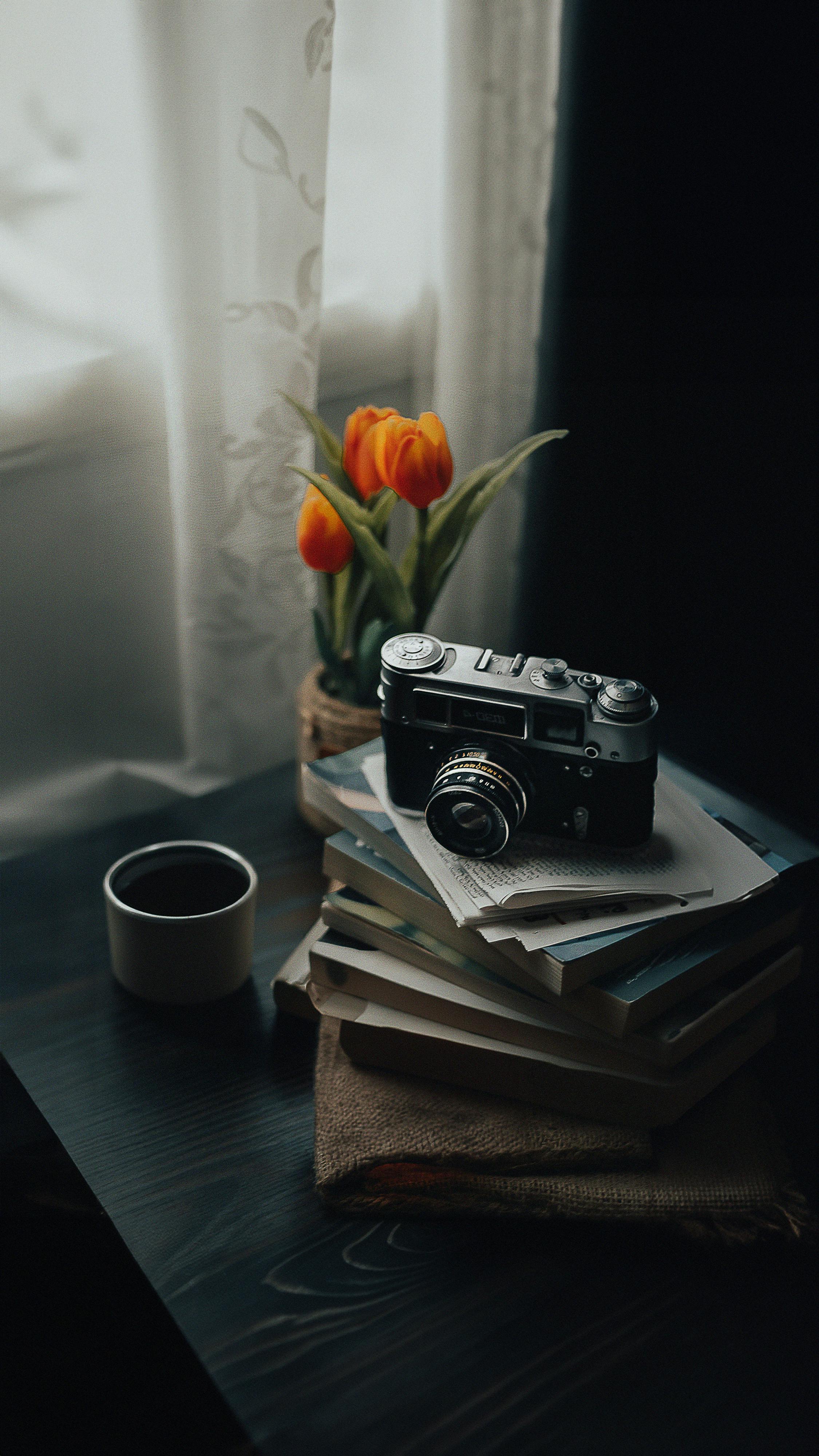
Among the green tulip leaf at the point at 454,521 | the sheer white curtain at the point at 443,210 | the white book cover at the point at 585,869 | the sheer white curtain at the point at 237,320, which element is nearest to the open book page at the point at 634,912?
the white book cover at the point at 585,869

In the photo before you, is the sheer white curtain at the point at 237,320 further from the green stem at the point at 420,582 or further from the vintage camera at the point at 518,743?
the vintage camera at the point at 518,743

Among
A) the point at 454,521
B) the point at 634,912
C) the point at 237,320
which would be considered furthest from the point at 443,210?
the point at 634,912

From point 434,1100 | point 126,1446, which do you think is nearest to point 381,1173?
point 434,1100

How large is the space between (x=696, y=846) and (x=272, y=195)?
23.7 inches

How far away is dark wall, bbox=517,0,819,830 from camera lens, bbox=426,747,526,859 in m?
0.20

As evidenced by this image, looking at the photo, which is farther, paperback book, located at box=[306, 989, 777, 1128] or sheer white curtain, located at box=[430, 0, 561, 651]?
sheer white curtain, located at box=[430, 0, 561, 651]

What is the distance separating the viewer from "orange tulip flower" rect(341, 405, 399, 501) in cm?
80

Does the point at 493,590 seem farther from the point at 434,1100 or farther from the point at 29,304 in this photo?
the point at 434,1100

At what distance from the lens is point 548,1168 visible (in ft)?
2.07

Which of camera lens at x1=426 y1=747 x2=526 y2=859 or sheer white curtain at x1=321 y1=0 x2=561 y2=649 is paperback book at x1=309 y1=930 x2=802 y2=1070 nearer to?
camera lens at x1=426 y1=747 x2=526 y2=859

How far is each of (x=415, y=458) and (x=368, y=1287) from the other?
1.63 feet

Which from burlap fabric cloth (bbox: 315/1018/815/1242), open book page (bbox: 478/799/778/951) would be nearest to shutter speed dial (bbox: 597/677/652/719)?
open book page (bbox: 478/799/778/951)

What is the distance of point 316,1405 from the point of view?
1.73 feet

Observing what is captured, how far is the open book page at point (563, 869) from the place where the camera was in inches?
25.2
